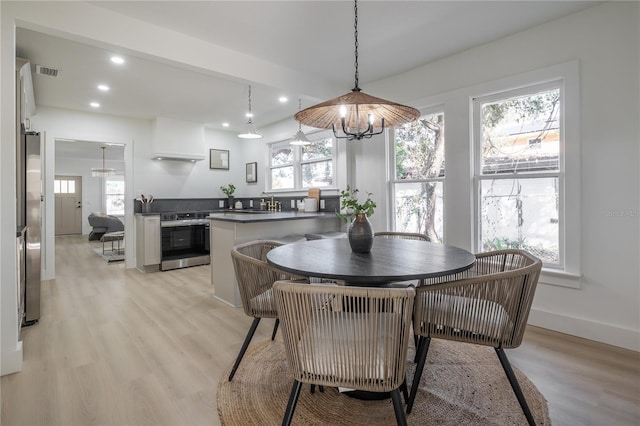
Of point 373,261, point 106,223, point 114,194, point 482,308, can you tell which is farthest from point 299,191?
point 114,194

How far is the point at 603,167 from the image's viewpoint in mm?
2438

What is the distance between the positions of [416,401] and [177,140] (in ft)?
17.2

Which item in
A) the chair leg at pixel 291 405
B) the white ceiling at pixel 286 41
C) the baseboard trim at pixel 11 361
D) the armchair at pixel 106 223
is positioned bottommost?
the baseboard trim at pixel 11 361

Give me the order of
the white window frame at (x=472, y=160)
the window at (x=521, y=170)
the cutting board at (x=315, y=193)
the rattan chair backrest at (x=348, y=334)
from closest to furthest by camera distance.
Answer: the rattan chair backrest at (x=348, y=334) → the white window frame at (x=472, y=160) → the window at (x=521, y=170) → the cutting board at (x=315, y=193)

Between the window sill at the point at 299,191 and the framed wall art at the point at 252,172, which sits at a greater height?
the framed wall art at the point at 252,172

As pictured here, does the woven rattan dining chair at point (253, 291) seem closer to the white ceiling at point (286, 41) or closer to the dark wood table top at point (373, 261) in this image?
the dark wood table top at point (373, 261)

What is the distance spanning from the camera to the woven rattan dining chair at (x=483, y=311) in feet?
5.01

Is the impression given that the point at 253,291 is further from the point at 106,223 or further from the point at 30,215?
the point at 106,223

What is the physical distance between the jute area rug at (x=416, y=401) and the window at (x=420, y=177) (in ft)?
5.64

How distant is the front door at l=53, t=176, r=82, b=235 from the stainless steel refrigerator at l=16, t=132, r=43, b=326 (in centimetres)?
891

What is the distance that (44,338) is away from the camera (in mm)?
2576

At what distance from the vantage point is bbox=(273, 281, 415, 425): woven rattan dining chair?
3.80 ft

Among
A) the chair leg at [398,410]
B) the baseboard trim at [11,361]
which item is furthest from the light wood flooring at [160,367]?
the chair leg at [398,410]

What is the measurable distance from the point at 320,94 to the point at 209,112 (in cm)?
217
